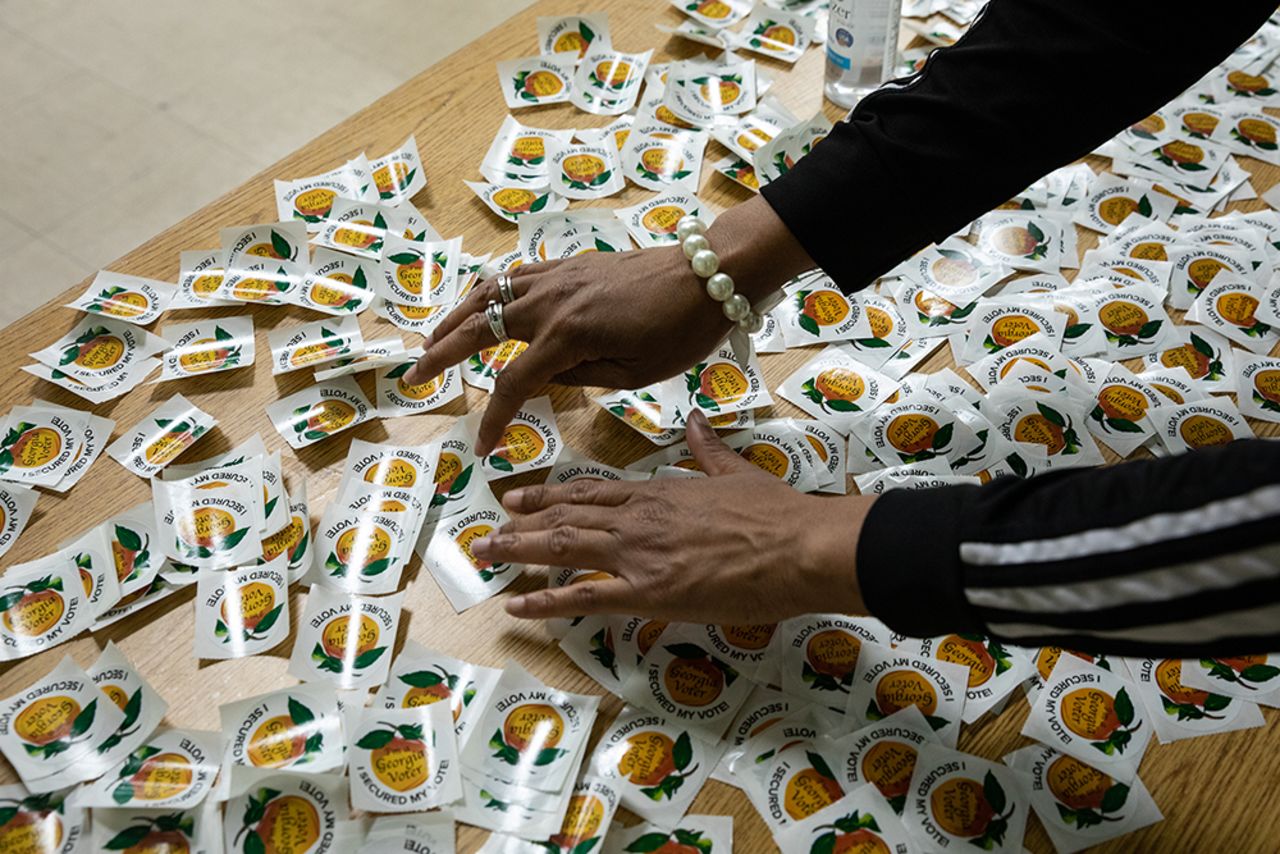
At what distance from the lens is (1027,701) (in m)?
1.02

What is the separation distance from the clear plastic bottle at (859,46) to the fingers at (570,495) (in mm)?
850

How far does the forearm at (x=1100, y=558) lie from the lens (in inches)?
30.5

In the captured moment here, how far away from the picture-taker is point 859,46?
1.58 metres

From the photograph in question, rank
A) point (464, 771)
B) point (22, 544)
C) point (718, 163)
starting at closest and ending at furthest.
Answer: point (464, 771), point (22, 544), point (718, 163)

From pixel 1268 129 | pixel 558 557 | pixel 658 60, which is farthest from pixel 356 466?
pixel 1268 129

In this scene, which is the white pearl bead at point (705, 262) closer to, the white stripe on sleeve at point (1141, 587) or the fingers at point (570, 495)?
the fingers at point (570, 495)

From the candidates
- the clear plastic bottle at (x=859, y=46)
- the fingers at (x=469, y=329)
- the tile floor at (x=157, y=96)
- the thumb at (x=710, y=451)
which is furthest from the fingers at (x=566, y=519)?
the tile floor at (x=157, y=96)

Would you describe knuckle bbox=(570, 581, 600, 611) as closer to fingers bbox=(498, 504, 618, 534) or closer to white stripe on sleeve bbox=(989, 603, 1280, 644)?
fingers bbox=(498, 504, 618, 534)

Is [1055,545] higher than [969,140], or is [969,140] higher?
[969,140]

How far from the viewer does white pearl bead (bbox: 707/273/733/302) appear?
1.17 metres

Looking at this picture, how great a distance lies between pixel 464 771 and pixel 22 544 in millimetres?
540

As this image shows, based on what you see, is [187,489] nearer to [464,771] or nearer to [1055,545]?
[464,771]

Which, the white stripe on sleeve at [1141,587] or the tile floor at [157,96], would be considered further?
the tile floor at [157,96]

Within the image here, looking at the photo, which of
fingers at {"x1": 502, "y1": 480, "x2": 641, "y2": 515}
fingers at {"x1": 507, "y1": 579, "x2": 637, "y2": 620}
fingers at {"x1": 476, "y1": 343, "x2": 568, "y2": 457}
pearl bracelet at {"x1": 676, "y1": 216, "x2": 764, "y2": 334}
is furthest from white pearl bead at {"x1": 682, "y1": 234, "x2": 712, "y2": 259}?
fingers at {"x1": 507, "y1": 579, "x2": 637, "y2": 620}
